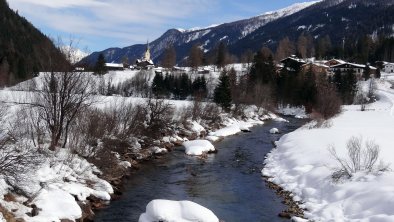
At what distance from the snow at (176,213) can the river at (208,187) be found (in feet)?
6.65

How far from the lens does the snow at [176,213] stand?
1628 centimetres

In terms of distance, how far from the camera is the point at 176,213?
16594 millimetres

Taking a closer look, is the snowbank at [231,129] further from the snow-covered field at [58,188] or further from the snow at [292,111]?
the snow-covered field at [58,188]

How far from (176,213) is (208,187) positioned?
8.41 m

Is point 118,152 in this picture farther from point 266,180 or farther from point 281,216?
point 281,216

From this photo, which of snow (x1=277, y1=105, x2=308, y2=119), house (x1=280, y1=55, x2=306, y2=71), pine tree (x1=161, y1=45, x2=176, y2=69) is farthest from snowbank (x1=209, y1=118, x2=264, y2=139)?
pine tree (x1=161, y1=45, x2=176, y2=69)

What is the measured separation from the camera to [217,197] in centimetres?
2269

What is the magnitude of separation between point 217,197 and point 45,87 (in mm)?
11319

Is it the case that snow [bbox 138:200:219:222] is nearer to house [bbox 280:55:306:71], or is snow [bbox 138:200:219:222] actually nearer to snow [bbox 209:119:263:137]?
snow [bbox 209:119:263:137]

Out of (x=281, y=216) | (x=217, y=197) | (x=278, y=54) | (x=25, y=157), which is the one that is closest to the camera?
(x=25, y=157)

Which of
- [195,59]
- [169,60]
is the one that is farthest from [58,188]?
[169,60]

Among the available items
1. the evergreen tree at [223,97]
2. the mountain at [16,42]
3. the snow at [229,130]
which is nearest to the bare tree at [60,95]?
the snow at [229,130]

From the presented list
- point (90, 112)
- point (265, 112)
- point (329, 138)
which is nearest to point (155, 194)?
point (90, 112)

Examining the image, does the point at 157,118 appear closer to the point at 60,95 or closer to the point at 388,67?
the point at 60,95
